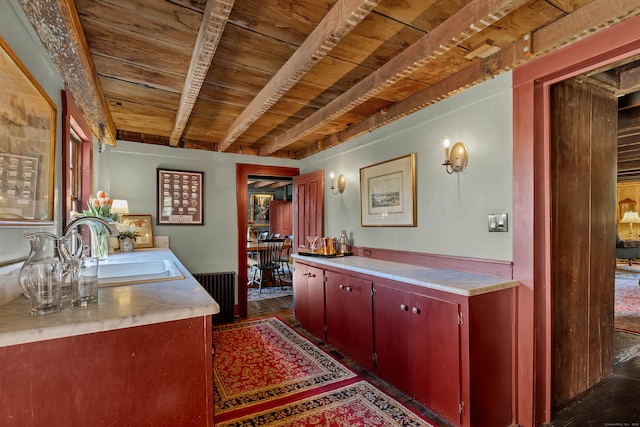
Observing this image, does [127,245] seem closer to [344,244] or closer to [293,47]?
[344,244]

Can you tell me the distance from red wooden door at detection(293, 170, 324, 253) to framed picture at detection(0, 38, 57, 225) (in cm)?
290

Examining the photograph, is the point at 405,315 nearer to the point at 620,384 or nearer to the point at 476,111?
the point at 476,111

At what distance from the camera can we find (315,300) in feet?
10.7

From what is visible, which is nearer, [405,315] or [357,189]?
[405,315]

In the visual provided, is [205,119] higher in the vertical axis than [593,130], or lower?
higher

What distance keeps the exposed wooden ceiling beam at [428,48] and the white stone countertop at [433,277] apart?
1.32 metres

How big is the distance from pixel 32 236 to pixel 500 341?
2394mm

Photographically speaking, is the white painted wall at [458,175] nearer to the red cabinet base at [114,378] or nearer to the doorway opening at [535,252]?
the doorway opening at [535,252]

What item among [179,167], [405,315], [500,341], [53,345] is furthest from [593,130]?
[179,167]

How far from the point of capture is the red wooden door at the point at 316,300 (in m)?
3.16

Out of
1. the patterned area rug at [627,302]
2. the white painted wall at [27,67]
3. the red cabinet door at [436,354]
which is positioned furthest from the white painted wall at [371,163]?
the patterned area rug at [627,302]

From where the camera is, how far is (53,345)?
95 cm

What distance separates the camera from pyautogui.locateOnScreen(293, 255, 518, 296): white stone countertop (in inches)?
71.1

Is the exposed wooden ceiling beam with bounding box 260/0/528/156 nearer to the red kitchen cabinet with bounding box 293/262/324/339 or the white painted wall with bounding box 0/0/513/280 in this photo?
the white painted wall with bounding box 0/0/513/280
